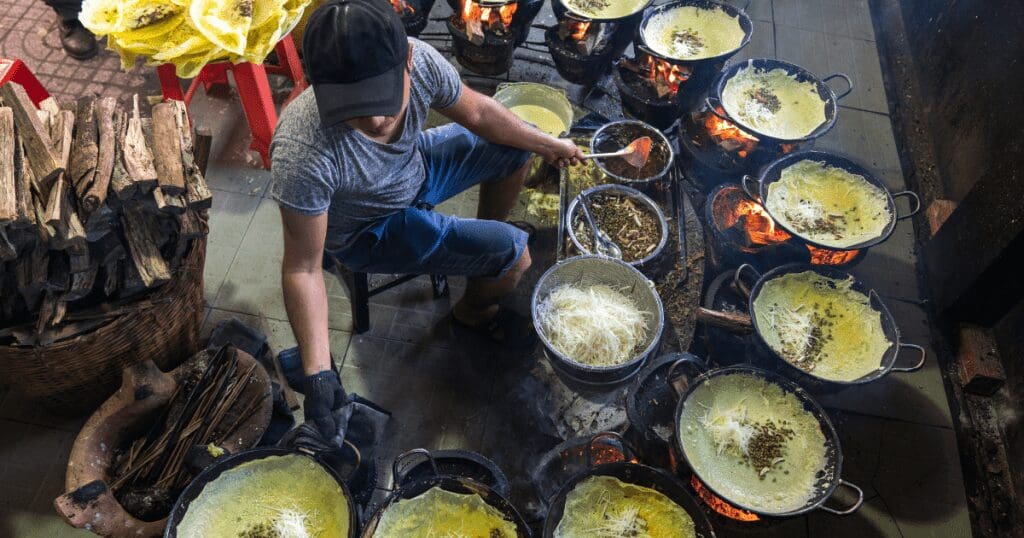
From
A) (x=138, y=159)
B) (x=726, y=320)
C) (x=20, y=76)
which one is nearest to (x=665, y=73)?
(x=726, y=320)

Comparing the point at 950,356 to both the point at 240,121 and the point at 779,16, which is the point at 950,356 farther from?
the point at 240,121

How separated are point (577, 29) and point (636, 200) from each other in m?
1.71

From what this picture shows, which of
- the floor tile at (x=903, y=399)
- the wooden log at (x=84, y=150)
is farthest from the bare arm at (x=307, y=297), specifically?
the floor tile at (x=903, y=399)

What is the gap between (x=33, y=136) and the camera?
3.21 metres

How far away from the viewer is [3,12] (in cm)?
619

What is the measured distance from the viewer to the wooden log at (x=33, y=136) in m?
3.13

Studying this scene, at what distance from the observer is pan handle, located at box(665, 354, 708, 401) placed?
3.57m

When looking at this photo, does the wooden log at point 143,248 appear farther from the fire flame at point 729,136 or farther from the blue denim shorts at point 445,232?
the fire flame at point 729,136

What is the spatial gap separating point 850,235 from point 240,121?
4840 mm

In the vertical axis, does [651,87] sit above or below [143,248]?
below

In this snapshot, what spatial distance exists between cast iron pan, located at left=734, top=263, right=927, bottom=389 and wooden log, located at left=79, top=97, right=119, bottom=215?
349 centimetres

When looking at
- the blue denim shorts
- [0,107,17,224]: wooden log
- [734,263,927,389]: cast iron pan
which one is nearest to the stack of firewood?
[0,107,17,224]: wooden log

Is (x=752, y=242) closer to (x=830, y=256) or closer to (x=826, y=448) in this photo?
(x=830, y=256)

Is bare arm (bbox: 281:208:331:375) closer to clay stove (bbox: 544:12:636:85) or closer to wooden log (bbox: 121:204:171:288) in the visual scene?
wooden log (bbox: 121:204:171:288)
